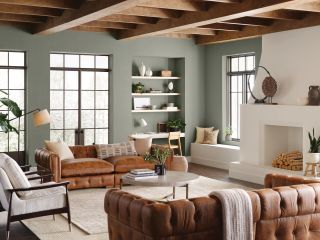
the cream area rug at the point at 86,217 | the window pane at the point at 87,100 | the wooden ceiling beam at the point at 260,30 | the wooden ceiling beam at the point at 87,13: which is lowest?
the cream area rug at the point at 86,217

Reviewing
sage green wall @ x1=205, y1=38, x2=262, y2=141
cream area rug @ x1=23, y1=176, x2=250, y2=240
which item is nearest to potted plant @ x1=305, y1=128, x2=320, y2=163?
cream area rug @ x1=23, y1=176, x2=250, y2=240

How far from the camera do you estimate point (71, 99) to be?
10867mm

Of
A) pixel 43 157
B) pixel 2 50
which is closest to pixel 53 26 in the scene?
pixel 2 50

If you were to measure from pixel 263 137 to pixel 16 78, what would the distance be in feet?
16.7

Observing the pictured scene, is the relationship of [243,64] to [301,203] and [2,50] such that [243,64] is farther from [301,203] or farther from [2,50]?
[301,203]

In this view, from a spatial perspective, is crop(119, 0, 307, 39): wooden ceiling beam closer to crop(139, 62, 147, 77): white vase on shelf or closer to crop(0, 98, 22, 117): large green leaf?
crop(139, 62, 147, 77): white vase on shelf

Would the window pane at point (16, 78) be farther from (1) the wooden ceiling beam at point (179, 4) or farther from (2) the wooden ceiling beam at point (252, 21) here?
(2) the wooden ceiling beam at point (252, 21)

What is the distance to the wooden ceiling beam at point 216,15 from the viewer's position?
6816 mm

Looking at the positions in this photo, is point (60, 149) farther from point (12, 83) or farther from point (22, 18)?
point (22, 18)

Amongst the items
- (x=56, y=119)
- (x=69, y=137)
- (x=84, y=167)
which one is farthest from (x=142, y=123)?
(x=84, y=167)

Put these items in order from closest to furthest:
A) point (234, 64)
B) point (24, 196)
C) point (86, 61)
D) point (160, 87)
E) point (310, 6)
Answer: point (24, 196), point (310, 6), point (86, 61), point (234, 64), point (160, 87)

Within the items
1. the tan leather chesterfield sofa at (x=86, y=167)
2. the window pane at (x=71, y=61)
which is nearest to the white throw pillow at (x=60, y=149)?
the tan leather chesterfield sofa at (x=86, y=167)

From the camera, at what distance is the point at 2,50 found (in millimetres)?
10000

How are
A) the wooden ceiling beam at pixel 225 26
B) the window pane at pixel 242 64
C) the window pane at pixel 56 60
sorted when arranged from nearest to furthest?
the wooden ceiling beam at pixel 225 26 < the window pane at pixel 56 60 < the window pane at pixel 242 64
